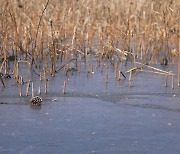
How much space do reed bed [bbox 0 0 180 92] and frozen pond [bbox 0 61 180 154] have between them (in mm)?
1003

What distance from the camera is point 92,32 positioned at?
22.4ft

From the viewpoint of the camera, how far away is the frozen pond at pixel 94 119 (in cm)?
273

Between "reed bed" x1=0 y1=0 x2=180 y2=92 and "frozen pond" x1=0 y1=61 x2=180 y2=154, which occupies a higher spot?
"reed bed" x1=0 y1=0 x2=180 y2=92

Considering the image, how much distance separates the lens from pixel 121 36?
686 centimetres

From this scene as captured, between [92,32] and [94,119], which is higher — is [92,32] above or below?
above

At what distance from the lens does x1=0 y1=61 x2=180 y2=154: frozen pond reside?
2730 mm

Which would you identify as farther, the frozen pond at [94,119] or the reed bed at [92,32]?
the reed bed at [92,32]

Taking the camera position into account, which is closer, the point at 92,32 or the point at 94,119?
the point at 94,119

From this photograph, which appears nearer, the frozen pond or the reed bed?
the frozen pond

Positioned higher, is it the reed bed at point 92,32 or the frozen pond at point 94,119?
the reed bed at point 92,32

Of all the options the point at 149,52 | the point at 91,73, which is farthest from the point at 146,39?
the point at 91,73

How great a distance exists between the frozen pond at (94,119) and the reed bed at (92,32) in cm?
100

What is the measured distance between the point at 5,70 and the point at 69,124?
201 centimetres

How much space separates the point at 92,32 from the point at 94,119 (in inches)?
141
